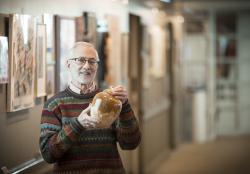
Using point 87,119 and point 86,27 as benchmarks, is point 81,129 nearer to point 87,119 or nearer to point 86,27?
point 87,119

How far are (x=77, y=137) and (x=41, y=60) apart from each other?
858 mm

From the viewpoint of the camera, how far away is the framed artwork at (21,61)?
3307 mm

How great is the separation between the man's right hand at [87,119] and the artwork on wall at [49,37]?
2.86 ft

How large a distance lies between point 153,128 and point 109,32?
11.2 feet

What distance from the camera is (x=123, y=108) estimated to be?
296cm

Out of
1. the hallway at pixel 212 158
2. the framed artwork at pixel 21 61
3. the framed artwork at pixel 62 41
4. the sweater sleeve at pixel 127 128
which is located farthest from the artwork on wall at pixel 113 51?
the hallway at pixel 212 158

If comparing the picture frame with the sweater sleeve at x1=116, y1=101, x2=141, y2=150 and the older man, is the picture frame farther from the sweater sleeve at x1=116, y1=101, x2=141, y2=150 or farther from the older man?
the sweater sleeve at x1=116, y1=101, x2=141, y2=150

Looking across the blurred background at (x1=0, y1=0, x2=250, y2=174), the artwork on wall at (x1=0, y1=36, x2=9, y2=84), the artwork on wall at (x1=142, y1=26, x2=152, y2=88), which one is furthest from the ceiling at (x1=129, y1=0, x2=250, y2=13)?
the artwork on wall at (x1=0, y1=36, x2=9, y2=84)

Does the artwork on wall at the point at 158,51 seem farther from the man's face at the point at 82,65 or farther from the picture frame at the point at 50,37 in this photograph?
the man's face at the point at 82,65

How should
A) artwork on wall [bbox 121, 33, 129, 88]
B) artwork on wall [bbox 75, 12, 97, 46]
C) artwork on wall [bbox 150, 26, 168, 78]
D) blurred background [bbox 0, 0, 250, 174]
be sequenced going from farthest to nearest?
artwork on wall [bbox 150, 26, 168, 78], artwork on wall [bbox 121, 33, 129, 88], artwork on wall [bbox 75, 12, 97, 46], blurred background [bbox 0, 0, 250, 174]

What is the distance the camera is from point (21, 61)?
337 cm

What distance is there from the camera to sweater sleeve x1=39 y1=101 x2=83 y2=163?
9.24ft

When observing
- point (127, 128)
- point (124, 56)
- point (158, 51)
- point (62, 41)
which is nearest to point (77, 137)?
point (127, 128)

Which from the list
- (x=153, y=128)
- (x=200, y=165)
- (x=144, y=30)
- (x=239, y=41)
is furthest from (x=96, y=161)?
(x=239, y=41)
